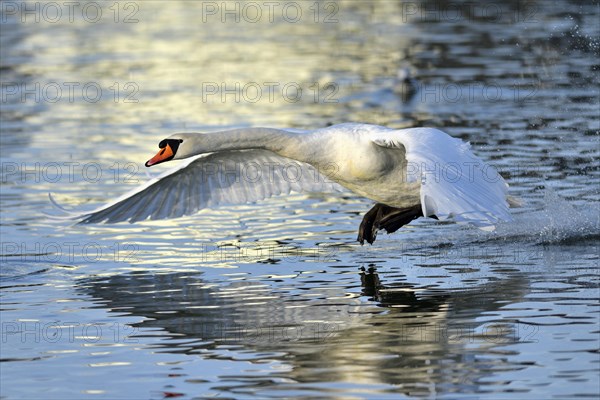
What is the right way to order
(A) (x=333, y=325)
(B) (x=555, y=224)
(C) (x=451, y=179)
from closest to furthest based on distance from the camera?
1. (C) (x=451, y=179)
2. (A) (x=333, y=325)
3. (B) (x=555, y=224)

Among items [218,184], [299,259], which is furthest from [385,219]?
[218,184]

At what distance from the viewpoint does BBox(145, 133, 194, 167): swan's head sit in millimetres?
12094

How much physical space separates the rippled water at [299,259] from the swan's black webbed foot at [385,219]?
34 cm

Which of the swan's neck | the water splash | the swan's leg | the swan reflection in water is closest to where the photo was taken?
the swan reflection in water

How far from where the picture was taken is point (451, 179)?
32.7 feet

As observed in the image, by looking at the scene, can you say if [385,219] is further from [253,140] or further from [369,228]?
[253,140]

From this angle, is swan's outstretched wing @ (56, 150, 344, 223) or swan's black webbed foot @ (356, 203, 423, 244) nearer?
swan's black webbed foot @ (356, 203, 423, 244)

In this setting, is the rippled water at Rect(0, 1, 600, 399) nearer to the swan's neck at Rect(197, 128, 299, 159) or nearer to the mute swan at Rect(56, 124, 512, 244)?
the mute swan at Rect(56, 124, 512, 244)

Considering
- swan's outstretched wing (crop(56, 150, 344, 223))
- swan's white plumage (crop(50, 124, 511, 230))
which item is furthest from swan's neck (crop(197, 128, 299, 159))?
swan's outstretched wing (crop(56, 150, 344, 223))

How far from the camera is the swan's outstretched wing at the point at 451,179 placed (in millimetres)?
9562

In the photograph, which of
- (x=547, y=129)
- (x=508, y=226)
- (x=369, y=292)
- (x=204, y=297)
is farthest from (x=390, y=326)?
(x=547, y=129)

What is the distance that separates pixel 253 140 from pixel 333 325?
7.49 feet

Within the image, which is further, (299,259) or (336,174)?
(299,259)

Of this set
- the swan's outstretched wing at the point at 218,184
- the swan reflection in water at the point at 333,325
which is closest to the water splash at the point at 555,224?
the swan reflection in water at the point at 333,325
